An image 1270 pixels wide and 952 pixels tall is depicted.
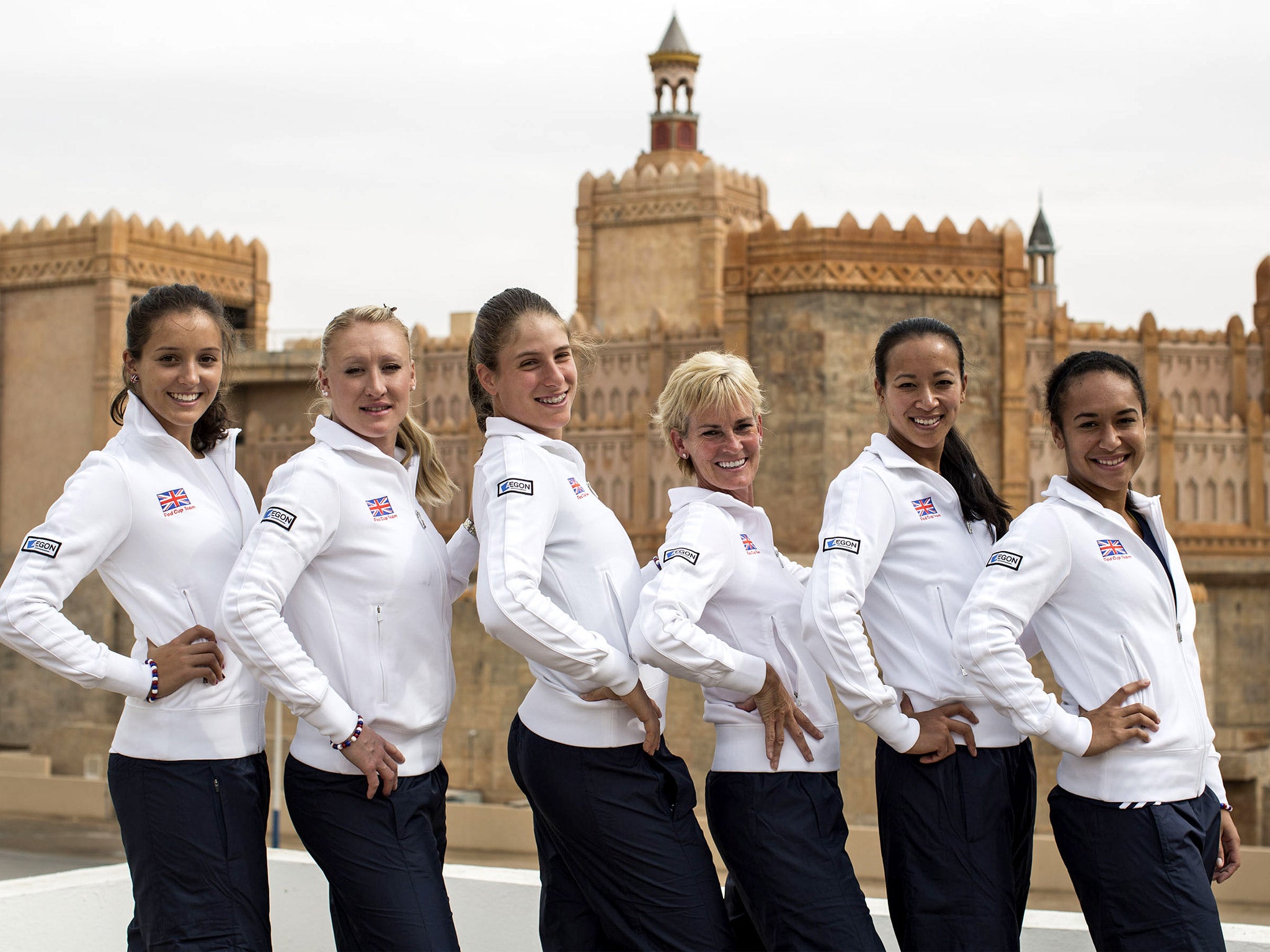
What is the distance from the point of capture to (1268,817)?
1911 cm

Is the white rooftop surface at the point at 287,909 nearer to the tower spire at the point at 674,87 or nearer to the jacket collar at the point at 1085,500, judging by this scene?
the jacket collar at the point at 1085,500

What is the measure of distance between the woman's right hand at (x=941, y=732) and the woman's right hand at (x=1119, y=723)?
0.28 m

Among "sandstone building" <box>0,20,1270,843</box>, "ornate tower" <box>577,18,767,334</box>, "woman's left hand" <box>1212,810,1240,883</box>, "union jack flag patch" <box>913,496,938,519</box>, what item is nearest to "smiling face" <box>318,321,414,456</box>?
"union jack flag patch" <box>913,496,938,519</box>

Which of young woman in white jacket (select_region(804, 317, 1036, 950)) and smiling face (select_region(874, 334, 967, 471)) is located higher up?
smiling face (select_region(874, 334, 967, 471))

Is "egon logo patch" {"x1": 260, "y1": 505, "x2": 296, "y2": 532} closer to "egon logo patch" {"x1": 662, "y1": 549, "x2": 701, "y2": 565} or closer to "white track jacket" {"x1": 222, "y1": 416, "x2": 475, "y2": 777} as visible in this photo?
"white track jacket" {"x1": 222, "y1": 416, "x2": 475, "y2": 777}

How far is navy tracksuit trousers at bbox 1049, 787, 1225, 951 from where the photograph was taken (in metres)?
3.65

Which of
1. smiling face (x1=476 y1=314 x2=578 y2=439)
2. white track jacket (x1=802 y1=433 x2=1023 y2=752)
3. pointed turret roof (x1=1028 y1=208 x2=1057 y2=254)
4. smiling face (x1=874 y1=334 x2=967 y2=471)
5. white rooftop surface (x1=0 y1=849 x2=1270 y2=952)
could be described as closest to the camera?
white track jacket (x1=802 y1=433 x2=1023 y2=752)

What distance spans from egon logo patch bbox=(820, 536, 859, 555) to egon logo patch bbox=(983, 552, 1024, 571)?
34 cm

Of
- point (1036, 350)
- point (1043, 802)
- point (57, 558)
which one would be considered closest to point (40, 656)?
point (57, 558)

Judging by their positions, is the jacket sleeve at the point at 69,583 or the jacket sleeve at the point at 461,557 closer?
the jacket sleeve at the point at 69,583

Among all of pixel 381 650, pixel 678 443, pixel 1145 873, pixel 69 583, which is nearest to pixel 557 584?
pixel 381 650

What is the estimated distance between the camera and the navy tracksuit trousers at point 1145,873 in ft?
12.0

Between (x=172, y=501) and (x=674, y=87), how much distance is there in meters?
28.5

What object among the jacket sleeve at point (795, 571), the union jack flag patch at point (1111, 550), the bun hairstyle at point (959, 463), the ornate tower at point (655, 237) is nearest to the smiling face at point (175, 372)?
the jacket sleeve at point (795, 571)
